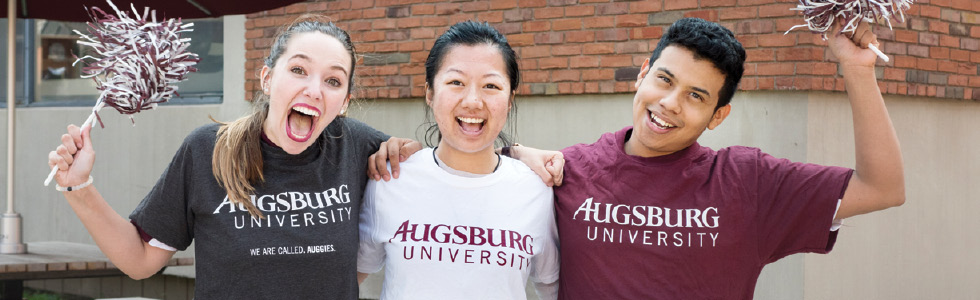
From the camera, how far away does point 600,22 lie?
239 inches

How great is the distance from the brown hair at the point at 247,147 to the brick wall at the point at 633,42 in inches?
130

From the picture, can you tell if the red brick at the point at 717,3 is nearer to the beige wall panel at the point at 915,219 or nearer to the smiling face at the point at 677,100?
the beige wall panel at the point at 915,219

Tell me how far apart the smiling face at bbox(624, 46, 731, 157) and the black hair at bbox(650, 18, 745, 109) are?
0.02m

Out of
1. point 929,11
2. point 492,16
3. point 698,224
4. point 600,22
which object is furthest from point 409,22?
point 698,224

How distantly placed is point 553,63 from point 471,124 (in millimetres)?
3481

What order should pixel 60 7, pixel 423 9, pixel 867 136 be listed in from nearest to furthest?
pixel 867 136
pixel 60 7
pixel 423 9

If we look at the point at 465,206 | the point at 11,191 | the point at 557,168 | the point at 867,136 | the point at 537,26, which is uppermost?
the point at 537,26

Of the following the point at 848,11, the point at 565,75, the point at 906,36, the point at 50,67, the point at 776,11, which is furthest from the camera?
the point at 50,67

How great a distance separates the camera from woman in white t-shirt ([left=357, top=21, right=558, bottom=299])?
8.82ft

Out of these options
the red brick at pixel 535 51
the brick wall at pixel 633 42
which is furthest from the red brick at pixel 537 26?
the red brick at pixel 535 51

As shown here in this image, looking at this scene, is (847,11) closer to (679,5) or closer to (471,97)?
(471,97)

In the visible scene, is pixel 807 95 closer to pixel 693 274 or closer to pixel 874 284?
pixel 874 284

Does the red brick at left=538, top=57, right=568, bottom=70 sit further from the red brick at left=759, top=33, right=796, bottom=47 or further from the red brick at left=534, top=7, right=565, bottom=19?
the red brick at left=759, top=33, right=796, bottom=47

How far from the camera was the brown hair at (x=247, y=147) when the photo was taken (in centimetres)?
263
